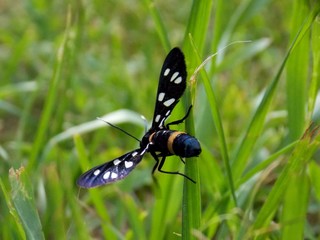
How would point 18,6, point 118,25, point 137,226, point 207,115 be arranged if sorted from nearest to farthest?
point 137,226 → point 207,115 → point 118,25 → point 18,6

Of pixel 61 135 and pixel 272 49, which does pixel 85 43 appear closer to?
pixel 272 49

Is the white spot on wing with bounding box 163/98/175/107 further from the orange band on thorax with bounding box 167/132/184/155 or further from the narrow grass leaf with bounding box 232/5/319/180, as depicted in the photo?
the narrow grass leaf with bounding box 232/5/319/180

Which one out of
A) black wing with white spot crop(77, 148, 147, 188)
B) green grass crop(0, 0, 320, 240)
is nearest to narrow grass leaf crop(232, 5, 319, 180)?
green grass crop(0, 0, 320, 240)

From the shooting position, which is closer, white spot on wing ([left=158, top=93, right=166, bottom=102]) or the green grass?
the green grass

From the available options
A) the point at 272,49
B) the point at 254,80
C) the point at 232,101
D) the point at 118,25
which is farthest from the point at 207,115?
the point at 118,25

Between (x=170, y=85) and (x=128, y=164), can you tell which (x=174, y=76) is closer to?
(x=170, y=85)
